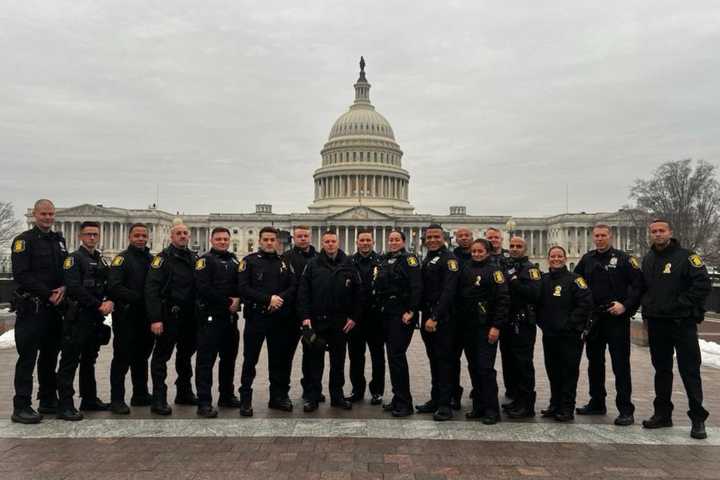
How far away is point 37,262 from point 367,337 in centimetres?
504

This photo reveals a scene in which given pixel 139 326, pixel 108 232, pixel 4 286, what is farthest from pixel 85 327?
pixel 108 232

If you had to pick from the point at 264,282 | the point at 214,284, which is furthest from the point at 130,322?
the point at 264,282

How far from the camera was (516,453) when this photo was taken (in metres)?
6.79

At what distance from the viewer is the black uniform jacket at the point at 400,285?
8664 mm

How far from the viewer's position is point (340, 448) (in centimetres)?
688

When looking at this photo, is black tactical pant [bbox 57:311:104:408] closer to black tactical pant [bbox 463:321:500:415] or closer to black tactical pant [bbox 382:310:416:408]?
black tactical pant [bbox 382:310:416:408]

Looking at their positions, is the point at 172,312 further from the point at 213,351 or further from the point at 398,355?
the point at 398,355

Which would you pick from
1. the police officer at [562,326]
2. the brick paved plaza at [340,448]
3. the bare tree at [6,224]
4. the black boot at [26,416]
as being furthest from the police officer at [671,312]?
the bare tree at [6,224]

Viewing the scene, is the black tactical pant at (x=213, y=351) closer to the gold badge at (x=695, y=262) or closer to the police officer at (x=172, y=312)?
the police officer at (x=172, y=312)

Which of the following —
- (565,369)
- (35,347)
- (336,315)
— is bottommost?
(565,369)

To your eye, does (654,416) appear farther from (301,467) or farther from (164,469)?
(164,469)

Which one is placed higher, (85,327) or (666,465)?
(85,327)

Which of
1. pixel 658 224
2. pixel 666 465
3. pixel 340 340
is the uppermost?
pixel 658 224

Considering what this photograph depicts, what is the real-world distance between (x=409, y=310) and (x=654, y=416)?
3.65 metres
